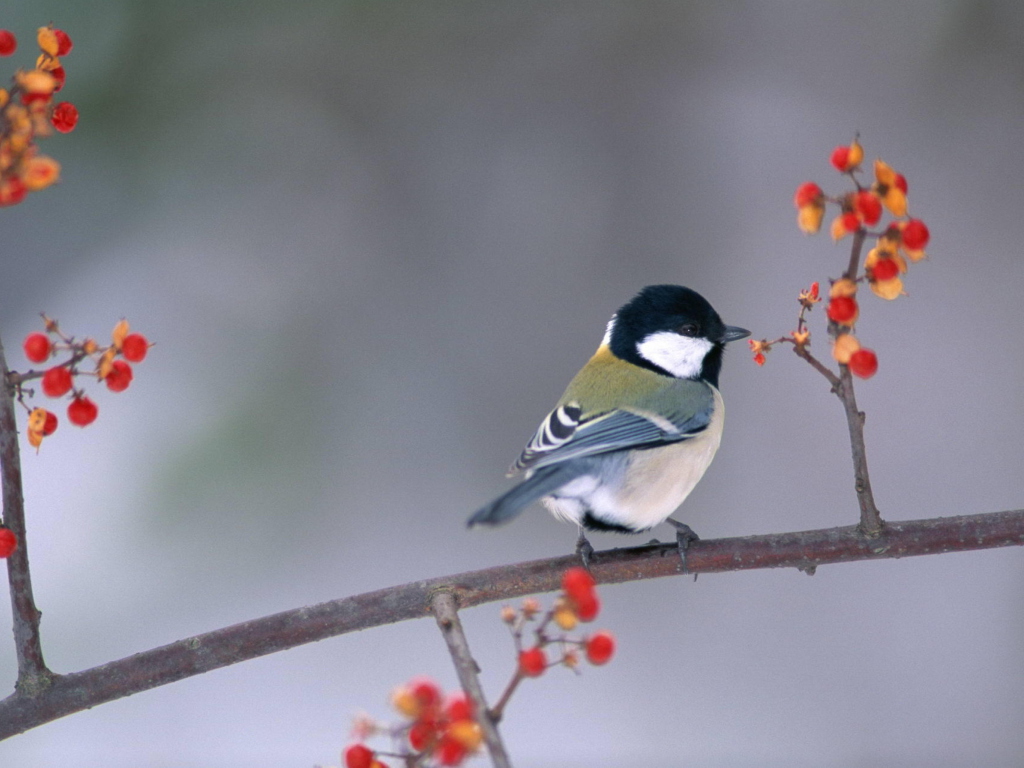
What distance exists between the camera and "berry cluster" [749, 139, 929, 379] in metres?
0.58

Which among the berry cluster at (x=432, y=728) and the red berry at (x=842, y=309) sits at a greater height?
the red berry at (x=842, y=309)

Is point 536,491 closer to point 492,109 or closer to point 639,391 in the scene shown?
point 639,391

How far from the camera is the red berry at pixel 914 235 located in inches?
23.6

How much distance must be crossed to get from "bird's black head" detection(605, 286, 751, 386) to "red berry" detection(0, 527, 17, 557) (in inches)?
26.9

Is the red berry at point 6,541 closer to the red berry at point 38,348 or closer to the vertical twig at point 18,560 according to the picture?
the vertical twig at point 18,560

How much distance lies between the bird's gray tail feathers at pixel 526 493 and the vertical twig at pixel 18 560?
0.31 metres

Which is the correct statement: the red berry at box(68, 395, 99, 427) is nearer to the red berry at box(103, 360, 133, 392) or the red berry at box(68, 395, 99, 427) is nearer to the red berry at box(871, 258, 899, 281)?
the red berry at box(103, 360, 133, 392)

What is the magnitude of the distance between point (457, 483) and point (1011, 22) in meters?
1.10

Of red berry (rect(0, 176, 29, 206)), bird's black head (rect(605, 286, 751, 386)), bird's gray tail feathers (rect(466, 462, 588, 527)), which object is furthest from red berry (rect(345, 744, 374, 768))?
bird's black head (rect(605, 286, 751, 386))

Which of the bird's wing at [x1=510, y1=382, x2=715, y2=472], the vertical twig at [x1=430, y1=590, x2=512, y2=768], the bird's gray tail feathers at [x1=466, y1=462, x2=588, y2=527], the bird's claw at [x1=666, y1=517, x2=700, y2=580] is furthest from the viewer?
the bird's wing at [x1=510, y1=382, x2=715, y2=472]

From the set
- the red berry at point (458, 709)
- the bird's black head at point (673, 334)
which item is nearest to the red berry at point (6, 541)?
the red berry at point (458, 709)

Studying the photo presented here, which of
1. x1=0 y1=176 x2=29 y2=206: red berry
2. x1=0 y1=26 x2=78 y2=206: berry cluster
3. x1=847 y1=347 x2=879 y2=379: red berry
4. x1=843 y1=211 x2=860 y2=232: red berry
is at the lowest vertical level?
x1=847 y1=347 x2=879 y2=379: red berry

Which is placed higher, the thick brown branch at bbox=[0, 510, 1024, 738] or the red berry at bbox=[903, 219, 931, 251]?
the red berry at bbox=[903, 219, 931, 251]

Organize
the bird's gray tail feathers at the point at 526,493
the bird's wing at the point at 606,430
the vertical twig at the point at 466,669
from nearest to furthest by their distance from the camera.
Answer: the vertical twig at the point at 466,669, the bird's gray tail feathers at the point at 526,493, the bird's wing at the point at 606,430
